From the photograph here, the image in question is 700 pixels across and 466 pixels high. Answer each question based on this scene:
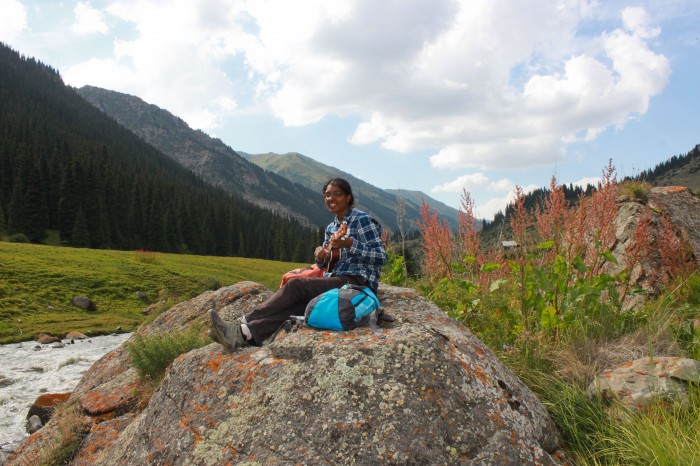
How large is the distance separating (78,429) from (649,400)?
631 cm

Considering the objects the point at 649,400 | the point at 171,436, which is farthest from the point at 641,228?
the point at 171,436

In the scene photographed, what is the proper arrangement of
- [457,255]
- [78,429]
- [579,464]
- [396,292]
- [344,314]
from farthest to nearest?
[457,255], [396,292], [78,429], [344,314], [579,464]

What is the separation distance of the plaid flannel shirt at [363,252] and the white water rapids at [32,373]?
8.21 meters

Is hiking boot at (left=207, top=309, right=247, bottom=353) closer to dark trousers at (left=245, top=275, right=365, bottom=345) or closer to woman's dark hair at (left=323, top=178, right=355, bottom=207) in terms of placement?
dark trousers at (left=245, top=275, right=365, bottom=345)

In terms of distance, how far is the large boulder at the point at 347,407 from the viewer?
3014 millimetres

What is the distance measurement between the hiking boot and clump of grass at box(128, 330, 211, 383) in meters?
1.85

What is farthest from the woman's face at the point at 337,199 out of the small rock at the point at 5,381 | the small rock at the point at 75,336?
the small rock at the point at 75,336

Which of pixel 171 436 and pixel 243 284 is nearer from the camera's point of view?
pixel 171 436

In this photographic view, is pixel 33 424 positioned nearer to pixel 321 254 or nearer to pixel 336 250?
pixel 321 254

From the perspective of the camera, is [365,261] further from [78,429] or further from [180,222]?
[180,222]

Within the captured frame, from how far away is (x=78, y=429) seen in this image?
17.6 feet

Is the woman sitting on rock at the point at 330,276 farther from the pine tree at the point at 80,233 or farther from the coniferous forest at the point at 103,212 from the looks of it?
the pine tree at the point at 80,233

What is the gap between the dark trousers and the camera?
14.8ft

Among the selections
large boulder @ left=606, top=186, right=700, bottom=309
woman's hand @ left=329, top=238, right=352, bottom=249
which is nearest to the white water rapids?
Result: woman's hand @ left=329, top=238, right=352, bottom=249
